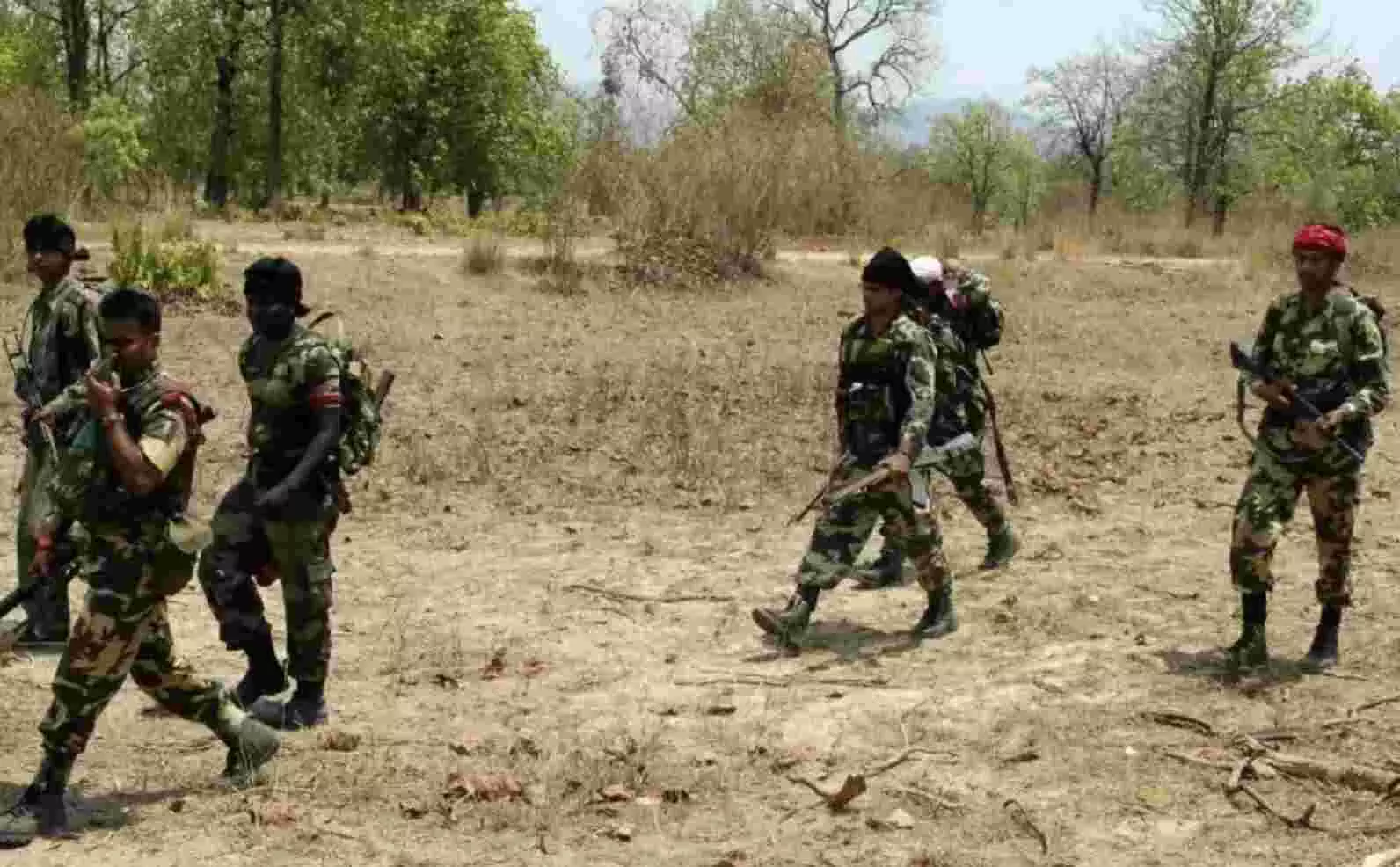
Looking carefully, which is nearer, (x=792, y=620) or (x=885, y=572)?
(x=792, y=620)

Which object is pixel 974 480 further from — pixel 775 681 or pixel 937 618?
pixel 775 681

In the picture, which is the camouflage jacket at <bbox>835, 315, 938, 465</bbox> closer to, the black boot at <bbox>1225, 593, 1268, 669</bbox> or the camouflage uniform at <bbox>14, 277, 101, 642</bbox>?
the black boot at <bbox>1225, 593, 1268, 669</bbox>

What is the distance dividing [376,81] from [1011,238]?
853 inches

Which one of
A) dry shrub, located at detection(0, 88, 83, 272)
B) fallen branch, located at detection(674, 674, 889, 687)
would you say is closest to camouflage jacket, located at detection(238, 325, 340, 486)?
fallen branch, located at detection(674, 674, 889, 687)

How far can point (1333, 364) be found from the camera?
591 centimetres

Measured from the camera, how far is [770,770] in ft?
17.3

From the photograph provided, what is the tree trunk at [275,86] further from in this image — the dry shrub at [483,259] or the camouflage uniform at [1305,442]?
the camouflage uniform at [1305,442]

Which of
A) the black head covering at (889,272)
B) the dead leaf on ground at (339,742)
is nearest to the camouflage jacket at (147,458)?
the dead leaf on ground at (339,742)

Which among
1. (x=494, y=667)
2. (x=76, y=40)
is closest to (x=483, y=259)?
(x=494, y=667)

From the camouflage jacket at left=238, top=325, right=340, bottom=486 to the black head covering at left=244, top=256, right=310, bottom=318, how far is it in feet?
0.46

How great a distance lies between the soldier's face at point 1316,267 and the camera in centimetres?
583

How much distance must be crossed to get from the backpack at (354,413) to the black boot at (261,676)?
2.60 ft

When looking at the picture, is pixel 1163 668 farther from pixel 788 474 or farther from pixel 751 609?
pixel 788 474

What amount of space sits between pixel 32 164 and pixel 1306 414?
13210 millimetres
